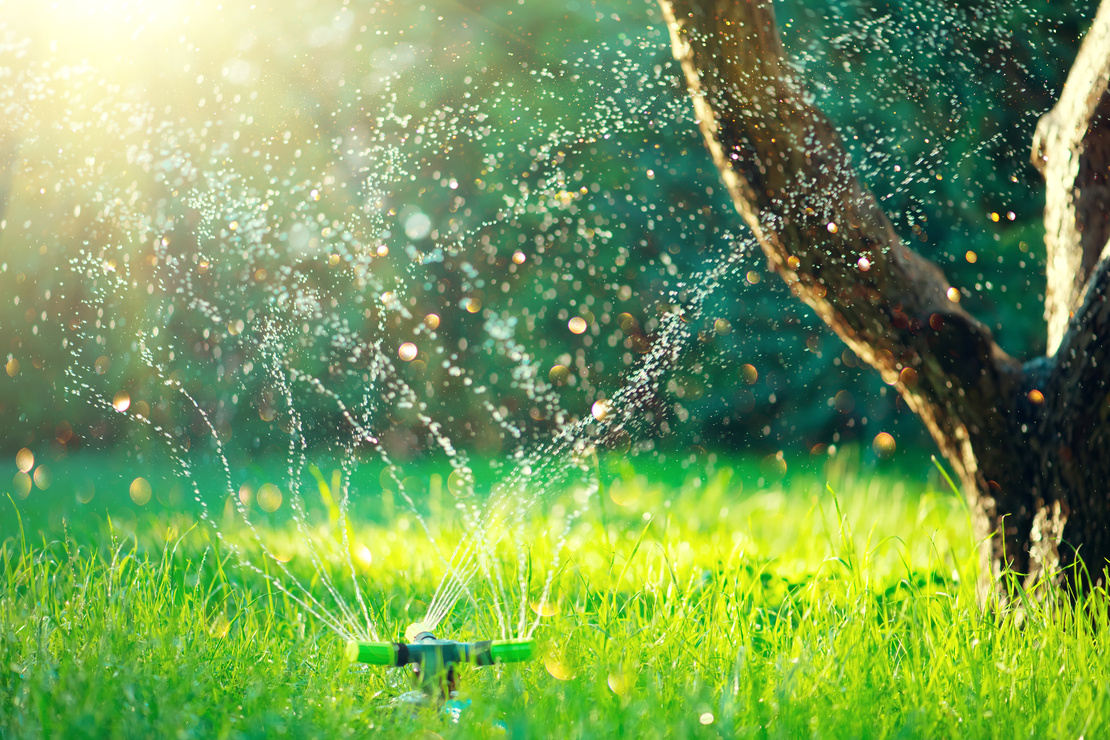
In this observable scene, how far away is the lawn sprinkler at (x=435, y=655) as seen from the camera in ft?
5.55

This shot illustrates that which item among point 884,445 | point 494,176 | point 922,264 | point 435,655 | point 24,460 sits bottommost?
point 884,445

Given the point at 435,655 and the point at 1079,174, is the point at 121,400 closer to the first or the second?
the point at 435,655

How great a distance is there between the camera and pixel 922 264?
256 cm

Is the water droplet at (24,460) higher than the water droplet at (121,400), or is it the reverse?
the water droplet at (121,400)

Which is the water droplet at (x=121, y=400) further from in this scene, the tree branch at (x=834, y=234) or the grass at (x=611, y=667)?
the tree branch at (x=834, y=234)

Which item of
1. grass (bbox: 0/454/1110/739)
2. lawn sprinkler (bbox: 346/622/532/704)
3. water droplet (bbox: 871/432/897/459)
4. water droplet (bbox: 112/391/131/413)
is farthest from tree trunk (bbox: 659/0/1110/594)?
water droplet (bbox: 112/391/131/413)

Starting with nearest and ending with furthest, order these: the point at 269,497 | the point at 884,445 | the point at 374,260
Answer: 1. the point at 269,497
2. the point at 374,260
3. the point at 884,445

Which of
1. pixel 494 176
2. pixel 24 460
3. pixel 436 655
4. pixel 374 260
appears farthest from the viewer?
Answer: pixel 24 460

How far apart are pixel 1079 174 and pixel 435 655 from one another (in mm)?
2173

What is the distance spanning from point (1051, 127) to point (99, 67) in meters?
4.75

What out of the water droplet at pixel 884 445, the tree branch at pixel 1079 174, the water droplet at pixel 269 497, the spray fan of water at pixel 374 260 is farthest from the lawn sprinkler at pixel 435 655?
the water droplet at pixel 884 445

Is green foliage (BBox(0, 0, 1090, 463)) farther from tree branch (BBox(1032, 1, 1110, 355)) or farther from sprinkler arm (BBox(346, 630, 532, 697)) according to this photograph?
sprinkler arm (BBox(346, 630, 532, 697))

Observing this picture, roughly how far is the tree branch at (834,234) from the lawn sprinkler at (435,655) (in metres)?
1.35

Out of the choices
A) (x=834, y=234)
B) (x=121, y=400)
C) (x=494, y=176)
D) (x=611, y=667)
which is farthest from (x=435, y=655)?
(x=121, y=400)
